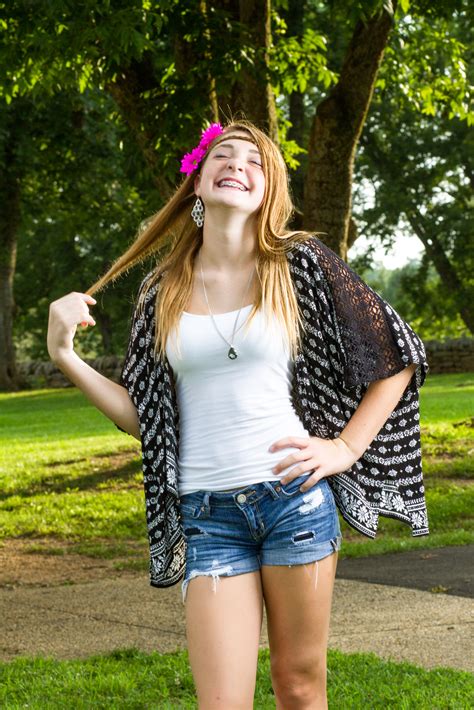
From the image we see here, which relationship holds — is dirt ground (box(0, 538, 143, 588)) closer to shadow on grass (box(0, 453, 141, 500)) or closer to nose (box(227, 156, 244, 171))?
shadow on grass (box(0, 453, 141, 500))

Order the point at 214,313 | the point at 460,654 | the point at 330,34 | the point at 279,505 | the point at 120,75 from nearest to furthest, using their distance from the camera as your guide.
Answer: the point at 279,505 < the point at 214,313 < the point at 460,654 < the point at 120,75 < the point at 330,34

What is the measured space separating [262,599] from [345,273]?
0.94 metres

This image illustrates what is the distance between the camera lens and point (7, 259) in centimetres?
2728

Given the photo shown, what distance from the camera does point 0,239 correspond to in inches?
1063

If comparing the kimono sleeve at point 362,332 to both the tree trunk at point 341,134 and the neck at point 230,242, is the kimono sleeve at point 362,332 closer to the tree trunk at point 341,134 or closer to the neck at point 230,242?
the neck at point 230,242

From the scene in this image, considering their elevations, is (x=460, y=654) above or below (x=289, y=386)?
below

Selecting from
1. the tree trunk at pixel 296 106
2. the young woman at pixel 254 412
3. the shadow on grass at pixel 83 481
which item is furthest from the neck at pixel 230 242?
the tree trunk at pixel 296 106

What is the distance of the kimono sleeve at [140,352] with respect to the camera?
122 inches

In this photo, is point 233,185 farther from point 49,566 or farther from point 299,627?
point 49,566

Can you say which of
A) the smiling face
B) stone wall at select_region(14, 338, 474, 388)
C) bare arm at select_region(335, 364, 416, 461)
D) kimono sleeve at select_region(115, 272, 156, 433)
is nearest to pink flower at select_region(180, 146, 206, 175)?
the smiling face

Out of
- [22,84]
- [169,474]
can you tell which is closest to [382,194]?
[22,84]

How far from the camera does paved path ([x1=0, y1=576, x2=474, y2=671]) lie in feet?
16.8

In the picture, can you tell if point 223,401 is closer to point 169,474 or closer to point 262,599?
point 169,474

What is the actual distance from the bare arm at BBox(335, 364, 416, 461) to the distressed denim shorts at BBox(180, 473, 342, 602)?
0.19m
